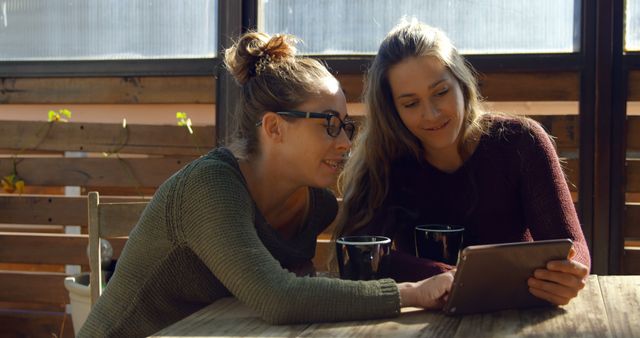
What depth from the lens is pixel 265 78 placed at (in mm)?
1864

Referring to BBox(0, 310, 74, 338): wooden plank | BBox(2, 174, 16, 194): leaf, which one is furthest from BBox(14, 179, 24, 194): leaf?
BBox(0, 310, 74, 338): wooden plank

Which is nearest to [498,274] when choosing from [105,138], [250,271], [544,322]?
[544,322]

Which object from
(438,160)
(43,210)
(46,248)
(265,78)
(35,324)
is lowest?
(35,324)

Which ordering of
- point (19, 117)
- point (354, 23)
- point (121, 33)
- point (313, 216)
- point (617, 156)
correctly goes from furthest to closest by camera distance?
1. point (19, 117)
2. point (121, 33)
3. point (354, 23)
4. point (617, 156)
5. point (313, 216)

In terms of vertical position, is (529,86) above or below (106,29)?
below

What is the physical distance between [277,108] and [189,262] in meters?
0.43

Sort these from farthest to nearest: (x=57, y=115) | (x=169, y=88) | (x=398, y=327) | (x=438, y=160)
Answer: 1. (x=57, y=115)
2. (x=169, y=88)
3. (x=438, y=160)
4. (x=398, y=327)

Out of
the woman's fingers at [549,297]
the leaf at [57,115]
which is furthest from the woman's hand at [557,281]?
the leaf at [57,115]

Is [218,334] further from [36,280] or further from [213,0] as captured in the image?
[36,280]

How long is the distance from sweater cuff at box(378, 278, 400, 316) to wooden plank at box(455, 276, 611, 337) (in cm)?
12

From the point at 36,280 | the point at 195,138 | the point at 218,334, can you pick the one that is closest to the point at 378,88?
the point at 218,334

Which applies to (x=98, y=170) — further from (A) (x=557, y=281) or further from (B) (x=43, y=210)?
(A) (x=557, y=281)

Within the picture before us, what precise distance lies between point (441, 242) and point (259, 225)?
1.30 ft

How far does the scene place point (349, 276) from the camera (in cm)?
155
